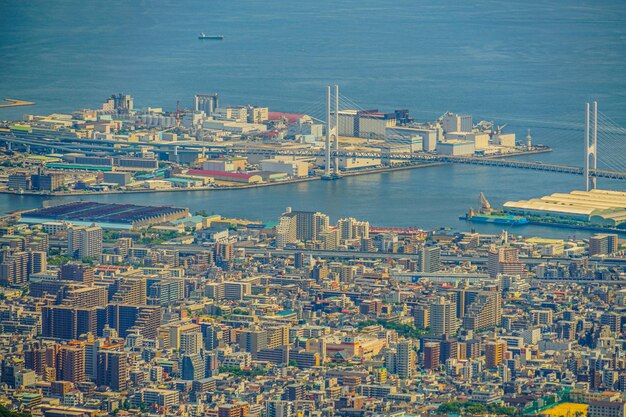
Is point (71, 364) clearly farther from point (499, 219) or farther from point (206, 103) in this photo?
point (206, 103)

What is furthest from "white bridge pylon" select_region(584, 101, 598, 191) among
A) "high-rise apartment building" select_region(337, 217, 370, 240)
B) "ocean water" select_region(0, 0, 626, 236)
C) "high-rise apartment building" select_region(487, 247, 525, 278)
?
"high-rise apartment building" select_region(487, 247, 525, 278)

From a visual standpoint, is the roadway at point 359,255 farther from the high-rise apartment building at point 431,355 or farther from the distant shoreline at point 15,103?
the distant shoreline at point 15,103

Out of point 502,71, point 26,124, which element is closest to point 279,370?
point 26,124

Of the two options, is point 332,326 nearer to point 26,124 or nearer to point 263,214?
point 263,214

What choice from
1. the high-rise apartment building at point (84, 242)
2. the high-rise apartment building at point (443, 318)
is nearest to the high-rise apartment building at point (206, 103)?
the high-rise apartment building at point (84, 242)

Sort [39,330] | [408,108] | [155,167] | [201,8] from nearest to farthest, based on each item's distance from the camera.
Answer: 1. [39,330]
2. [155,167]
3. [408,108]
4. [201,8]

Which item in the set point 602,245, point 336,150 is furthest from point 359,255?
point 336,150
